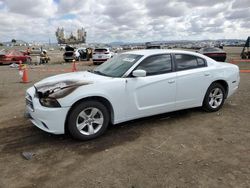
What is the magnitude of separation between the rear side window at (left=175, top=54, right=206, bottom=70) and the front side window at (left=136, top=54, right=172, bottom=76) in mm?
235

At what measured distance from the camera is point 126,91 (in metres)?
5.25

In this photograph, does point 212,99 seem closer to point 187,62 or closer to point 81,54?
point 187,62

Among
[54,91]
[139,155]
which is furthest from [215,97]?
[54,91]

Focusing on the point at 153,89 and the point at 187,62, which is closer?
the point at 153,89

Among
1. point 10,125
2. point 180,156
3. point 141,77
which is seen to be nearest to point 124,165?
point 180,156

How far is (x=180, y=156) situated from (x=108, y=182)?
1312 mm

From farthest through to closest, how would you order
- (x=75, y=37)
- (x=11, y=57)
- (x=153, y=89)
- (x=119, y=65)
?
(x=75, y=37), (x=11, y=57), (x=119, y=65), (x=153, y=89)

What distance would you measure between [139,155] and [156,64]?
2.22 metres

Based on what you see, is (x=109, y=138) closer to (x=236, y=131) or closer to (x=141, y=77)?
(x=141, y=77)

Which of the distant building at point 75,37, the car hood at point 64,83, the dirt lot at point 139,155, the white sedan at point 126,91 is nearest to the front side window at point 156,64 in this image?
the white sedan at point 126,91

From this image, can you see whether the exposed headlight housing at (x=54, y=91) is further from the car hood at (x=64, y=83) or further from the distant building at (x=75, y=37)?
the distant building at (x=75, y=37)

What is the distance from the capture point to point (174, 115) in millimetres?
6516

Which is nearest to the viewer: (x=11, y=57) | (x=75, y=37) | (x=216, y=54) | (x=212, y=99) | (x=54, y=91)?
(x=54, y=91)

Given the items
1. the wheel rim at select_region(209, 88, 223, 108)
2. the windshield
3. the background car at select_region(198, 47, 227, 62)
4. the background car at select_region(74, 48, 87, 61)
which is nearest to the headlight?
the windshield
